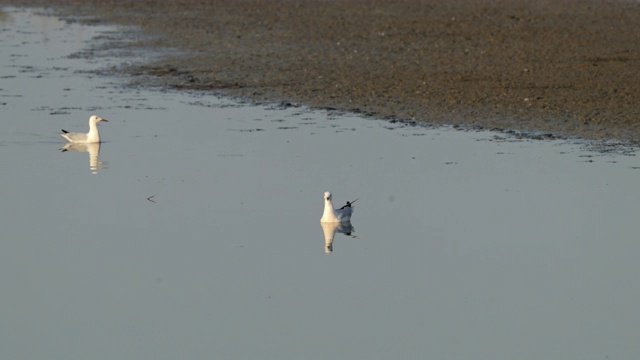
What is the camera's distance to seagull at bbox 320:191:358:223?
10.3 metres

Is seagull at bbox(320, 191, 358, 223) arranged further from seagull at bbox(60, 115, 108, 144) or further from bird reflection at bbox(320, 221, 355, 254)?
seagull at bbox(60, 115, 108, 144)

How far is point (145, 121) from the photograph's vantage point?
48.6 feet

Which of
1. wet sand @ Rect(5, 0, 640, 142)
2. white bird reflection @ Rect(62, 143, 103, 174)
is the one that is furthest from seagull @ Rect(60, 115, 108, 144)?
wet sand @ Rect(5, 0, 640, 142)

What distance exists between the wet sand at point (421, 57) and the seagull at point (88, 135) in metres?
2.52

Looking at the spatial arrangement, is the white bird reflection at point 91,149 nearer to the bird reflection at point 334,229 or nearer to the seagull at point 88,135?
the seagull at point 88,135

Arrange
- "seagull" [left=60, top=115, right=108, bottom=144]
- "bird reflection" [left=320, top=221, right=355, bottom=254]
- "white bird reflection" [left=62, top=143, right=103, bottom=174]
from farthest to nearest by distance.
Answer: "seagull" [left=60, top=115, right=108, bottom=144] → "white bird reflection" [left=62, top=143, right=103, bottom=174] → "bird reflection" [left=320, top=221, right=355, bottom=254]

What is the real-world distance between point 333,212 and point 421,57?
27.2 feet

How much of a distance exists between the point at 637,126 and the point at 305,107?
3772 millimetres

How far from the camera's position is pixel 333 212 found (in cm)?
1035

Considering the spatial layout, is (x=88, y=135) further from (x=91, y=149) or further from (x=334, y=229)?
(x=334, y=229)

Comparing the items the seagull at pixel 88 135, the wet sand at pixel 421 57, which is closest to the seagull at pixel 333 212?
the wet sand at pixel 421 57

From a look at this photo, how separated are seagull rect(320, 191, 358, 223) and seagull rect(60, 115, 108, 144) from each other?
3985 mm

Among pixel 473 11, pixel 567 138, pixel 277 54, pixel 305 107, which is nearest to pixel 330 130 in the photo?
pixel 305 107

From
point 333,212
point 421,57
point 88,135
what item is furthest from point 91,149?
point 421,57
